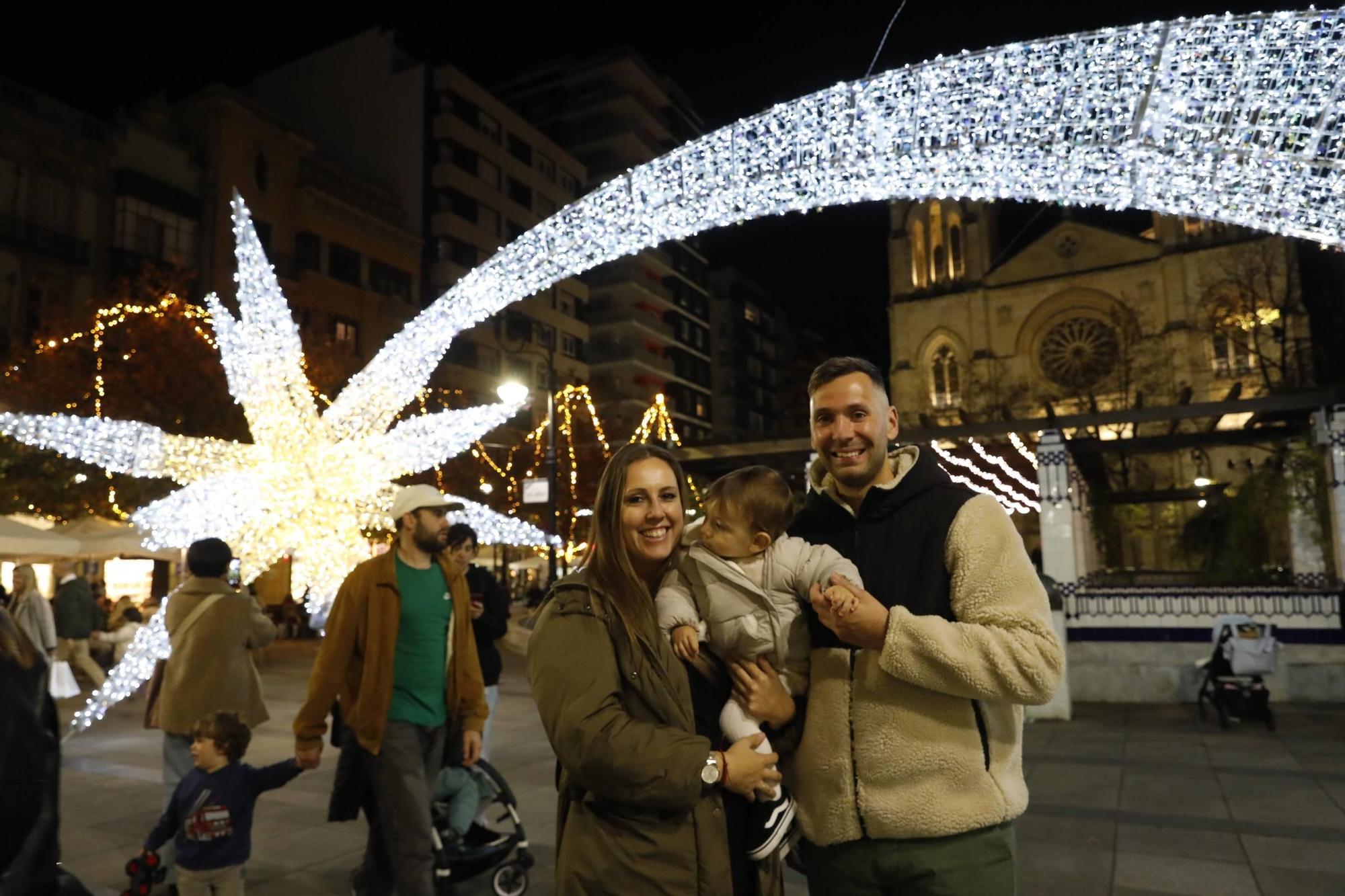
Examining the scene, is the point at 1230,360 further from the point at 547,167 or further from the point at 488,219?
the point at 547,167

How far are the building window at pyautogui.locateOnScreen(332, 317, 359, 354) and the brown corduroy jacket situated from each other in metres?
33.6

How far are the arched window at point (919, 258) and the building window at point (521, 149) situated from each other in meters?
22.1

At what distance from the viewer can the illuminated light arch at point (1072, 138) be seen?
4965 mm

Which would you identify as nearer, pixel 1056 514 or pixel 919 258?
pixel 1056 514

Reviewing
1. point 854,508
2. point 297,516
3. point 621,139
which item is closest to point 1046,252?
point 621,139

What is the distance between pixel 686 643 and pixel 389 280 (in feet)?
133

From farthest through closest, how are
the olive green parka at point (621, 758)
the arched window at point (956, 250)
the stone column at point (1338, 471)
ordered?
the arched window at point (956, 250) < the stone column at point (1338, 471) < the olive green parka at point (621, 758)

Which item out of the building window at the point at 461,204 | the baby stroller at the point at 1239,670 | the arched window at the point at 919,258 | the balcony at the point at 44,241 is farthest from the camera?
the arched window at the point at 919,258

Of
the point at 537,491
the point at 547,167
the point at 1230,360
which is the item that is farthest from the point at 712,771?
the point at 547,167

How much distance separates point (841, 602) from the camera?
2.21 m

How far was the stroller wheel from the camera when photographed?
500 cm

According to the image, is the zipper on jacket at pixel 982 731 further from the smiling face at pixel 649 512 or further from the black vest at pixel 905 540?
the smiling face at pixel 649 512

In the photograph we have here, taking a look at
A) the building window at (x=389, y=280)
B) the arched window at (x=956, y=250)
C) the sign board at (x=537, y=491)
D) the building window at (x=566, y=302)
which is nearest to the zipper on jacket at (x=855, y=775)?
the sign board at (x=537, y=491)

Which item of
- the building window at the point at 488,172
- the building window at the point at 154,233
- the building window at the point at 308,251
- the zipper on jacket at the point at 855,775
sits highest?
the building window at the point at 488,172
